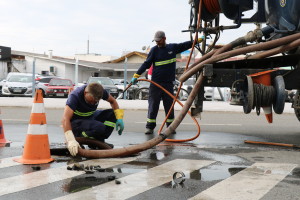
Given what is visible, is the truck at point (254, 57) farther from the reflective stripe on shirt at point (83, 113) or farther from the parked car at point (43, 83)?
the parked car at point (43, 83)

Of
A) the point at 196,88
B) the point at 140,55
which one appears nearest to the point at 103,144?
the point at 196,88

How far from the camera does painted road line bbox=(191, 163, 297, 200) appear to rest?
3371 millimetres

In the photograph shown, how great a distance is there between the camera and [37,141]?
15.5 ft

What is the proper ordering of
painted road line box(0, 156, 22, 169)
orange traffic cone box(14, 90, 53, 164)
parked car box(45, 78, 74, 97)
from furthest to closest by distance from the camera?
parked car box(45, 78, 74, 97) < orange traffic cone box(14, 90, 53, 164) < painted road line box(0, 156, 22, 169)

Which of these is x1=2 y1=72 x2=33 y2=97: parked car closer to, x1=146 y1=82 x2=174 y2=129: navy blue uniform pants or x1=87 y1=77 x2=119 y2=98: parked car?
x1=87 y1=77 x2=119 y2=98: parked car

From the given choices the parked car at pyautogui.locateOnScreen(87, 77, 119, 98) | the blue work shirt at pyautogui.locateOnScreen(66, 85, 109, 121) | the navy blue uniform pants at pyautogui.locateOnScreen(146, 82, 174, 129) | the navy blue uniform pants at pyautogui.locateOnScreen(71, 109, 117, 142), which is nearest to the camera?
the blue work shirt at pyautogui.locateOnScreen(66, 85, 109, 121)

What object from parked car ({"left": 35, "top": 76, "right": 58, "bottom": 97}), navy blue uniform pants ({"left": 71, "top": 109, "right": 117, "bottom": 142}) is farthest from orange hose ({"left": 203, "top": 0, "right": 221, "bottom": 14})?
parked car ({"left": 35, "top": 76, "right": 58, "bottom": 97})

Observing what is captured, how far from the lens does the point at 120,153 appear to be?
16.1 ft

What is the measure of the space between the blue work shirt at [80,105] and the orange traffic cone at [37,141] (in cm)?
42

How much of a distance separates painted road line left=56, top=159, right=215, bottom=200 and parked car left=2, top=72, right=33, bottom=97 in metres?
20.3

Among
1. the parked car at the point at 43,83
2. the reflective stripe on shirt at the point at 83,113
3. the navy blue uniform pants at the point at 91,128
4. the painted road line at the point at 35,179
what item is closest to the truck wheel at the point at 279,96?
the navy blue uniform pants at the point at 91,128

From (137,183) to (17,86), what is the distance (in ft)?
70.1

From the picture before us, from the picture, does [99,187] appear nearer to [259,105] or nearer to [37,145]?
[37,145]

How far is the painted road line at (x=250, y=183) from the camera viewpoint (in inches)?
133
